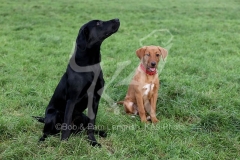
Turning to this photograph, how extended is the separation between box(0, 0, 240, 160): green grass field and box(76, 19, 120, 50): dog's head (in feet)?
3.84

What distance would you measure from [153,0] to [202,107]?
55.1 ft

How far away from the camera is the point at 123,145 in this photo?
3.75 meters

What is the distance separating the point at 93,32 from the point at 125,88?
2.04m

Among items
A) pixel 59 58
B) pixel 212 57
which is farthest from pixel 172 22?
pixel 59 58

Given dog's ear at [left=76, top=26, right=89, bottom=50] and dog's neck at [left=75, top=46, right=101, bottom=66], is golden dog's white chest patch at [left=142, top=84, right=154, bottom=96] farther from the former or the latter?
dog's ear at [left=76, top=26, right=89, bottom=50]

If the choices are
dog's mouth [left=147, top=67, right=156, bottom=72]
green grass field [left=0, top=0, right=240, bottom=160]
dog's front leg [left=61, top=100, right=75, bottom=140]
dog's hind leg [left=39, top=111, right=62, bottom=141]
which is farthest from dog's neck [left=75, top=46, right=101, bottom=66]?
dog's mouth [left=147, top=67, right=156, bottom=72]

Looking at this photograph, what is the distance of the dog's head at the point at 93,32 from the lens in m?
3.67

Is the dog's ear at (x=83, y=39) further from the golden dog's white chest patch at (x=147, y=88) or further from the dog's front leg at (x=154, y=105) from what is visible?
the dog's front leg at (x=154, y=105)

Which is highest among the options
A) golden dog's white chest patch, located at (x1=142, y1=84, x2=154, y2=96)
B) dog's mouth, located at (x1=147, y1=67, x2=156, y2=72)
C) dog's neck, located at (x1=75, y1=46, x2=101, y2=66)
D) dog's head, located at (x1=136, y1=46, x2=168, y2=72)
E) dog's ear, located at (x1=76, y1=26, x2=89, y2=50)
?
dog's ear, located at (x1=76, y1=26, x2=89, y2=50)

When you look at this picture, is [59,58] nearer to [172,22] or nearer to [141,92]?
[141,92]

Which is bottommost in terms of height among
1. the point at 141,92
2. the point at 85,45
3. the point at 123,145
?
the point at 123,145

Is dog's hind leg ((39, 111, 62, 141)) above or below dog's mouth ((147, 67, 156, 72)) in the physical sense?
below

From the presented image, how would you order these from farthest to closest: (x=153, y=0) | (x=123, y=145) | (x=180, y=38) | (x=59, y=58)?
1. (x=153, y=0)
2. (x=180, y=38)
3. (x=59, y=58)
4. (x=123, y=145)

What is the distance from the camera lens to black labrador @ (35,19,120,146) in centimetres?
367
